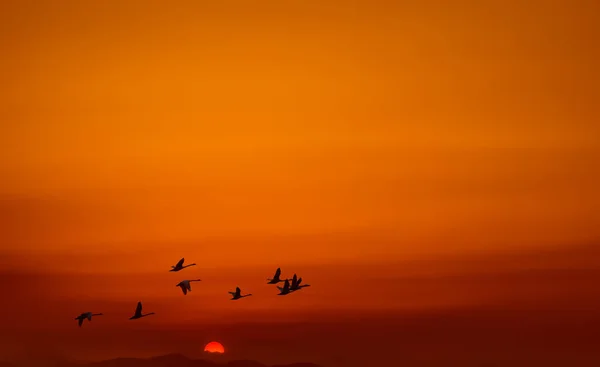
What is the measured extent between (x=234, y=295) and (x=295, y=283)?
6274 mm

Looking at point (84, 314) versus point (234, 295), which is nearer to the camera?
point (84, 314)

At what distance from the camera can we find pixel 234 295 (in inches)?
4857

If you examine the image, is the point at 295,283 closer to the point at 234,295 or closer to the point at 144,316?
the point at 234,295

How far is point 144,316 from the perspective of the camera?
127 m

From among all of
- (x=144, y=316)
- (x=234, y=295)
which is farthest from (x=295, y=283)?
(x=144, y=316)

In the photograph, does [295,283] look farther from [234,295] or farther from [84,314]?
[84,314]

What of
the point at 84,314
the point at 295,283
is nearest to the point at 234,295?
the point at 295,283

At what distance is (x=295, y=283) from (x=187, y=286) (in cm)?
1208

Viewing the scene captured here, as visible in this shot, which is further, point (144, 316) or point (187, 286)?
point (144, 316)

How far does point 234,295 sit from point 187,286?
9824mm

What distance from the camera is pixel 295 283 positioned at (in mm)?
121688

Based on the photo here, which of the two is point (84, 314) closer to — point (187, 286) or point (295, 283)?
point (187, 286)

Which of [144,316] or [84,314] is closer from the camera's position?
[84,314]
